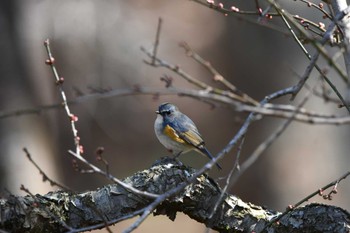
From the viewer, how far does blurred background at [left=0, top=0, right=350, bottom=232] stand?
1044 cm

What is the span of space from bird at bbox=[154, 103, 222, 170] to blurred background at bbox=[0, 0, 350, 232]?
15.0 feet

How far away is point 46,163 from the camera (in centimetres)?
1027

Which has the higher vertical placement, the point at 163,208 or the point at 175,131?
the point at 175,131

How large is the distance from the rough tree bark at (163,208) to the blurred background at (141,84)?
6.25 m

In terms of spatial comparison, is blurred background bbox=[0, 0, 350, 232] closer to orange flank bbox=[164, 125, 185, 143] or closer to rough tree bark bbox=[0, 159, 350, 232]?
orange flank bbox=[164, 125, 185, 143]

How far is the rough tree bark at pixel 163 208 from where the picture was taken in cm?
325

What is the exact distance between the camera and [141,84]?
13.6 meters

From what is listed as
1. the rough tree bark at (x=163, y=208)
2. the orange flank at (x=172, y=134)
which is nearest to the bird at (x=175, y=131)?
the orange flank at (x=172, y=134)

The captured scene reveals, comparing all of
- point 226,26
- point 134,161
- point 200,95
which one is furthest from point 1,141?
point 200,95

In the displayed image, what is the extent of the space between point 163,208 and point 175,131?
1.73 meters

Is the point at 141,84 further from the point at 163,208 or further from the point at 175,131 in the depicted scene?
the point at 163,208

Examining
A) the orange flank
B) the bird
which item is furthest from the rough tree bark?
the orange flank

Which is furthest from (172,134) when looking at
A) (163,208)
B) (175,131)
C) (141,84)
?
(141,84)

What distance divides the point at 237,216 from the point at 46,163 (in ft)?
23.6
